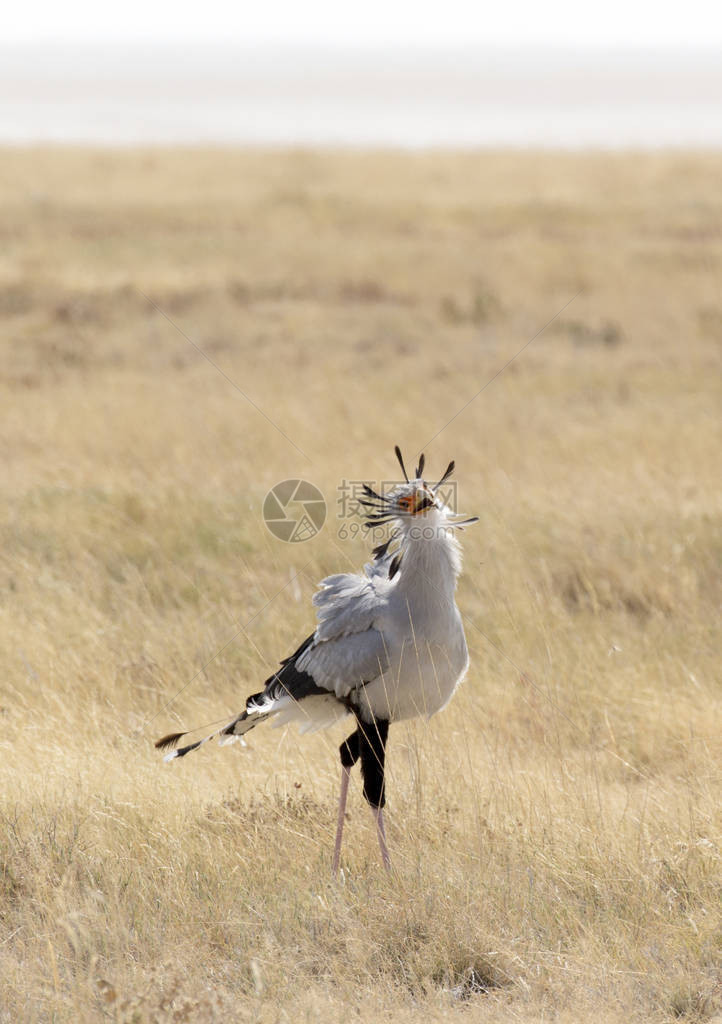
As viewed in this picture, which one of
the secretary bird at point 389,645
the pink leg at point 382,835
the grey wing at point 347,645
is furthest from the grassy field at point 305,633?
the grey wing at point 347,645

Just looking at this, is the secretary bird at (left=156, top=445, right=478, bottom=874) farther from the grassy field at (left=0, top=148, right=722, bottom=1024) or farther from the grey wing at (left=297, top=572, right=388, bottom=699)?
the grassy field at (left=0, top=148, right=722, bottom=1024)

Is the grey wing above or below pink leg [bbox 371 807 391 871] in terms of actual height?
above

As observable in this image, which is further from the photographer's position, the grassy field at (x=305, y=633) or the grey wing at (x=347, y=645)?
the grey wing at (x=347, y=645)

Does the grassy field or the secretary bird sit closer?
the grassy field

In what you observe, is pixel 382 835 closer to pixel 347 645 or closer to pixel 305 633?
pixel 347 645

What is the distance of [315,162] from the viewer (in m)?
33.8

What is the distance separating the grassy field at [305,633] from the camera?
371cm

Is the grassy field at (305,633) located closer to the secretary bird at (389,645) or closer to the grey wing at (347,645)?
the secretary bird at (389,645)

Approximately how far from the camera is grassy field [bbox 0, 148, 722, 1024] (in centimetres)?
371

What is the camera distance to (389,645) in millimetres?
4160

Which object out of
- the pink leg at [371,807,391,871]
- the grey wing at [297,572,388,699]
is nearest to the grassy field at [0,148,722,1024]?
the pink leg at [371,807,391,871]

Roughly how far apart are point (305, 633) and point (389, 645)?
2519 millimetres

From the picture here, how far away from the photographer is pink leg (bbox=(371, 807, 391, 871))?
416 centimetres

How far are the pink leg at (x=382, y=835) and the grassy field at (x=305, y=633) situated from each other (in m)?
0.06
